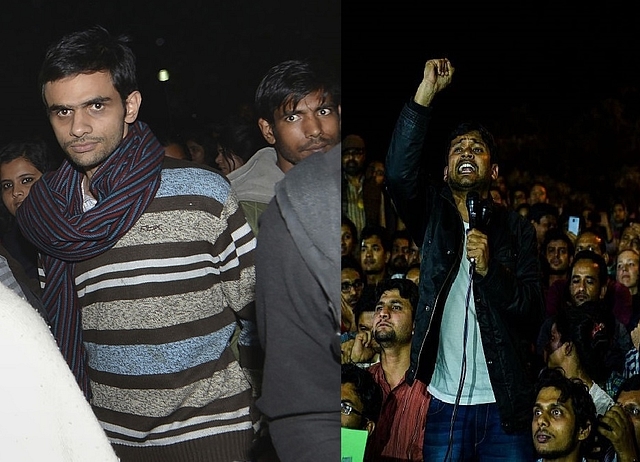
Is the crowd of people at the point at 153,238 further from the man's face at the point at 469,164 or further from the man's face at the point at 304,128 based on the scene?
the man's face at the point at 469,164

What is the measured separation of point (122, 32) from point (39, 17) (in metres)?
0.15

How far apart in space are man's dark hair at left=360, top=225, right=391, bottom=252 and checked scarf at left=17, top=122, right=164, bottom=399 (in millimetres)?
1220

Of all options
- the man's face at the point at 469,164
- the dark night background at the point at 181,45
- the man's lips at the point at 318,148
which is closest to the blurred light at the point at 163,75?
the dark night background at the point at 181,45

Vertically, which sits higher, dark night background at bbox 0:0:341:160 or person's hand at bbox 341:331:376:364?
dark night background at bbox 0:0:341:160

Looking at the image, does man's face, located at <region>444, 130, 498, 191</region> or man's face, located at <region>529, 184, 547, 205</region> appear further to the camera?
man's face, located at <region>529, 184, 547, 205</region>

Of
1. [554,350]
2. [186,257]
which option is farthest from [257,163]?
[554,350]

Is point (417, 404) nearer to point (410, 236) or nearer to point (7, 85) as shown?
A: point (410, 236)

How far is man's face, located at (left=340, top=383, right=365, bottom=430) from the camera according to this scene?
9.08 feet

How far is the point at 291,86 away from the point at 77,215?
1.60ft

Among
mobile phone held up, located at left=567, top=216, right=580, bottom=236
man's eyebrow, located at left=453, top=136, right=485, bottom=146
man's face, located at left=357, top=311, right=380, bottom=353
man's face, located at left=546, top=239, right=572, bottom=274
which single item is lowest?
man's face, located at left=357, top=311, right=380, bottom=353

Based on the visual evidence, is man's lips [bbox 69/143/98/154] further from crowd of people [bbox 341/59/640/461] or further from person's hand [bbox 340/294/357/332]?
person's hand [bbox 340/294/357/332]

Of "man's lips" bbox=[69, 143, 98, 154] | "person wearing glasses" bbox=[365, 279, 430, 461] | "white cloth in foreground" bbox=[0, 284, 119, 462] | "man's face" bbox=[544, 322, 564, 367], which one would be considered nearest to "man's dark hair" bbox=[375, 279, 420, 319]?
"person wearing glasses" bbox=[365, 279, 430, 461]

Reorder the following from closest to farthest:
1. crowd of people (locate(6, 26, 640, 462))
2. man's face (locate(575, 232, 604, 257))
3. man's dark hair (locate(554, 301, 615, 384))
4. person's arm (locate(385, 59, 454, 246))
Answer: crowd of people (locate(6, 26, 640, 462)), person's arm (locate(385, 59, 454, 246)), man's dark hair (locate(554, 301, 615, 384)), man's face (locate(575, 232, 604, 257))

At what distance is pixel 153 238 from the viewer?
172 cm
